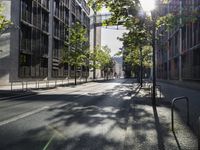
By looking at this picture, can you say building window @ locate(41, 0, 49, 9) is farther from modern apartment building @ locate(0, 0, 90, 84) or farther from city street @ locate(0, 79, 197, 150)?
city street @ locate(0, 79, 197, 150)

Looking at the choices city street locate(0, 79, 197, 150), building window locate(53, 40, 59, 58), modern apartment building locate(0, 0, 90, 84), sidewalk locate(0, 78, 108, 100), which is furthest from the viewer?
building window locate(53, 40, 59, 58)

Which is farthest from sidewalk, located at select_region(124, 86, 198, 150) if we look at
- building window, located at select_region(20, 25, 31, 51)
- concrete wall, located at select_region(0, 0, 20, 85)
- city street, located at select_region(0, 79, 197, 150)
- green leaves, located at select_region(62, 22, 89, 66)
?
green leaves, located at select_region(62, 22, 89, 66)

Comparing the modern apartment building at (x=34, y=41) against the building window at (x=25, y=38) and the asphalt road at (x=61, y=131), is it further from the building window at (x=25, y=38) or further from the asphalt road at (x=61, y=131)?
the asphalt road at (x=61, y=131)

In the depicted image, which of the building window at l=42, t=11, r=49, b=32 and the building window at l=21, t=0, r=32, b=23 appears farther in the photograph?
the building window at l=42, t=11, r=49, b=32

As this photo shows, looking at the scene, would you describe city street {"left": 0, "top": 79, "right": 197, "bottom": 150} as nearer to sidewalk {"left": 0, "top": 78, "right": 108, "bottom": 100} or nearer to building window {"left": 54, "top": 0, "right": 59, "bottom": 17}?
sidewalk {"left": 0, "top": 78, "right": 108, "bottom": 100}

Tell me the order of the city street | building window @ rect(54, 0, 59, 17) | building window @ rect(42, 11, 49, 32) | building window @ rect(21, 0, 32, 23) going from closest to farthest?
the city street → building window @ rect(21, 0, 32, 23) → building window @ rect(42, 11, 49, 32) → building window @ rect(54, 0, 59, 17)

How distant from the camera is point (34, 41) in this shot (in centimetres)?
4078

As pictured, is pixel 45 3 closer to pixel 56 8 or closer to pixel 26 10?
pixel 56 8

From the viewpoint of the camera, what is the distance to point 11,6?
114 ft

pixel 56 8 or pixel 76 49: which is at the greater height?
pixel 56 8

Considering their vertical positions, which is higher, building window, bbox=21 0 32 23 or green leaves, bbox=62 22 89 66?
building window, bbox=21 0 32 23

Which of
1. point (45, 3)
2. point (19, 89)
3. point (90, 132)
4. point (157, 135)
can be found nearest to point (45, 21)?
point (45, 3)

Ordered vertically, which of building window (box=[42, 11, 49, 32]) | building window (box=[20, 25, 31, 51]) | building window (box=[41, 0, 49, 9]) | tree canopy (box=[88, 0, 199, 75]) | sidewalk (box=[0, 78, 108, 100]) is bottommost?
sidewalk (box=[0, 78, 108, 100])

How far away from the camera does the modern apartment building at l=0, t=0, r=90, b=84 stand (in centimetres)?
3416
